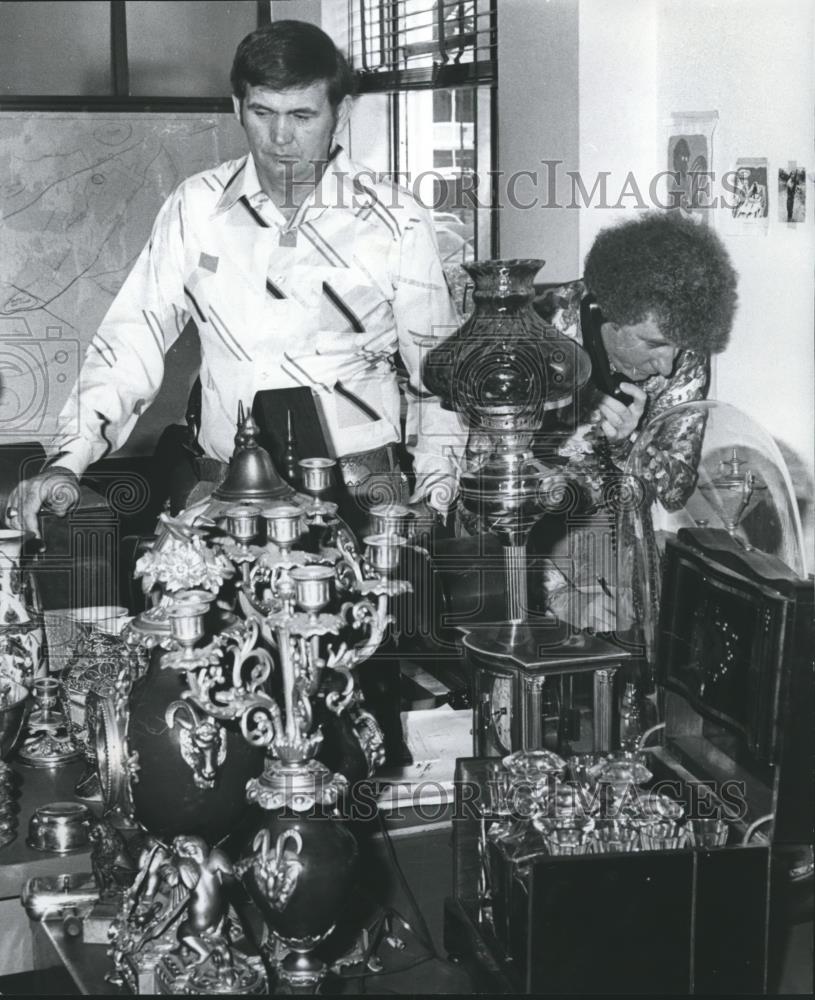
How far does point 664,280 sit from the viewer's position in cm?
249

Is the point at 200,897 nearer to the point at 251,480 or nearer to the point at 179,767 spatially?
the point at 179,767

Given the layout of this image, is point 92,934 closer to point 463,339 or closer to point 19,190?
point 463,339

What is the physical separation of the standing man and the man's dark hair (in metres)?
0.08

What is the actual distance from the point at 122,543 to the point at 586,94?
1.67 metres

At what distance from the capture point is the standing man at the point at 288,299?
2.66 meters

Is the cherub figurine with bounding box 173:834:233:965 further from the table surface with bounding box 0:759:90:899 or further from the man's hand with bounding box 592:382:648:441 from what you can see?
the man's hand with bounding box 592:382:648:441

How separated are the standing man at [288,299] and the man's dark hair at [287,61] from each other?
0.25 feet

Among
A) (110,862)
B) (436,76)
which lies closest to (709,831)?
(110,862)

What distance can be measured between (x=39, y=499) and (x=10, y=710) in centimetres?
33

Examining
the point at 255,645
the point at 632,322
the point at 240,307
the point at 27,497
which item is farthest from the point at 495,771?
the point at 240,307

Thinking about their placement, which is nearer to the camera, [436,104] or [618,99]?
[618,99]

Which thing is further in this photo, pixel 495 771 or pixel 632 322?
pixel 632 322

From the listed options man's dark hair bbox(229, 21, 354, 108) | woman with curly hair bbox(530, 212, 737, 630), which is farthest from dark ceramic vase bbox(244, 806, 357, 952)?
man's dark hair bbox(229, 21, 354, 108)

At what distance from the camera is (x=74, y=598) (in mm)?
3057
